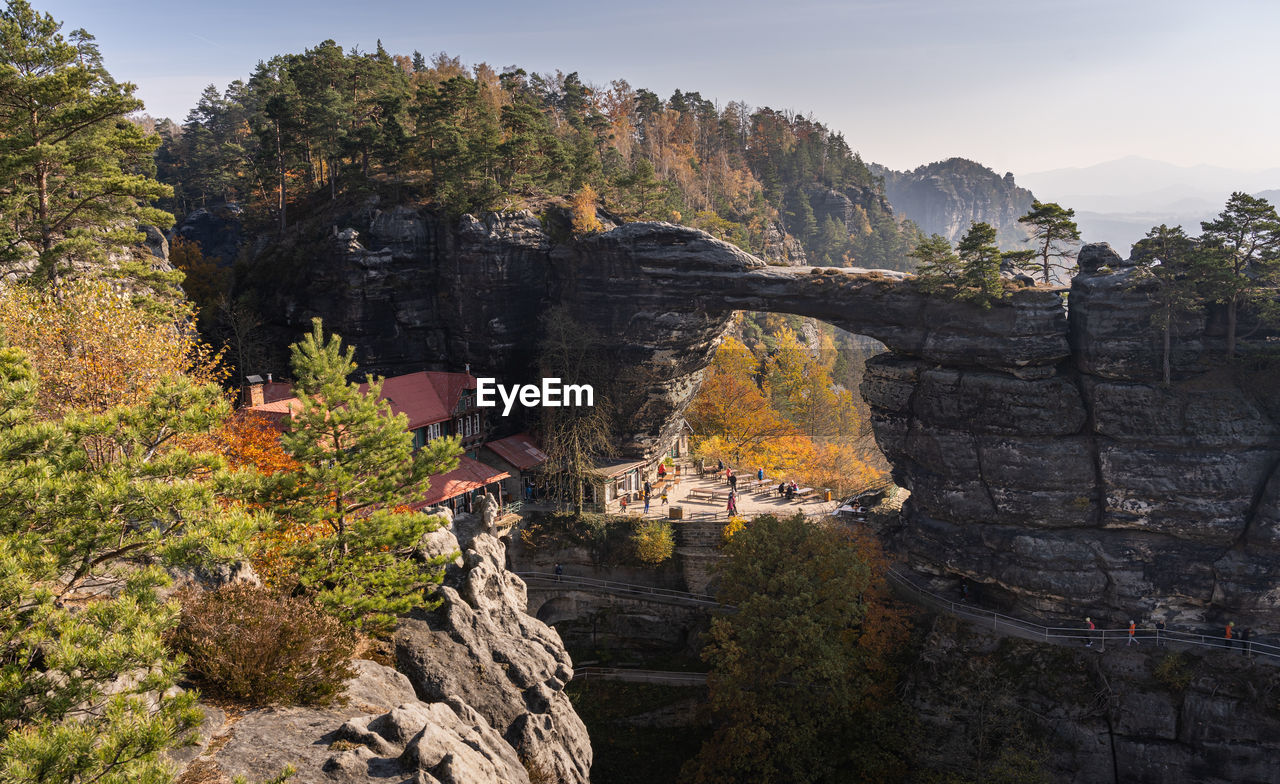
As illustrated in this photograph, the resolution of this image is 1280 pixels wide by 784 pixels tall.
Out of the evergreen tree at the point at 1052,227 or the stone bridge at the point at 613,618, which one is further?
the stone bridge at the point at 613,618

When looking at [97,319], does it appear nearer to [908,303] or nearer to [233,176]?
[908,303]

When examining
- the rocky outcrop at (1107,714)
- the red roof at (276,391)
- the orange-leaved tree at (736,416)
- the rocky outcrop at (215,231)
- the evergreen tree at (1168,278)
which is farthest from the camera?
the rocky outcrop at (215,231)

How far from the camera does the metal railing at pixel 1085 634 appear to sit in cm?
2914

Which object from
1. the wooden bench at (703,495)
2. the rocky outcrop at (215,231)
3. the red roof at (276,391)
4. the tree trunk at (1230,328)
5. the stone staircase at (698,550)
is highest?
the rocky outcrop at (215,231)

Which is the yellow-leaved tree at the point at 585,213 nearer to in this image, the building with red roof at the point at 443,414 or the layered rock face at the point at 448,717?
the building with red roof at the point at 443,414

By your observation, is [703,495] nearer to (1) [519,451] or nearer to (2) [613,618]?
(2) [613,618]

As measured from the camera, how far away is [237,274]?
46062 millimetres

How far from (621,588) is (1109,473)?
24.1 metres

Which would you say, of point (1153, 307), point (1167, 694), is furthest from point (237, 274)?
point (1167, 694)

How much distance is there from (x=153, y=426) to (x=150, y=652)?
567cm

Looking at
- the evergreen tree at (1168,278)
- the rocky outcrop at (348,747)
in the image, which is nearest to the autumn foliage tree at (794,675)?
the rocky outcrop at (348,747)

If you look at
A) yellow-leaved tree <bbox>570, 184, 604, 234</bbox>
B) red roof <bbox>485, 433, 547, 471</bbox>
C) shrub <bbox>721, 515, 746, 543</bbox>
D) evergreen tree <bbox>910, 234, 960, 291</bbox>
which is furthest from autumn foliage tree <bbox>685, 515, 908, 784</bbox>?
yellow-leaved tree <bbox>570, 184, 604, 234</bbox>

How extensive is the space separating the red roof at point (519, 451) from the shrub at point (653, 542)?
25.2ft

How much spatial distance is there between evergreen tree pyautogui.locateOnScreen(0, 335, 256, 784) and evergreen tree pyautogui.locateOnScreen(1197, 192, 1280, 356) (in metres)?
36.2
